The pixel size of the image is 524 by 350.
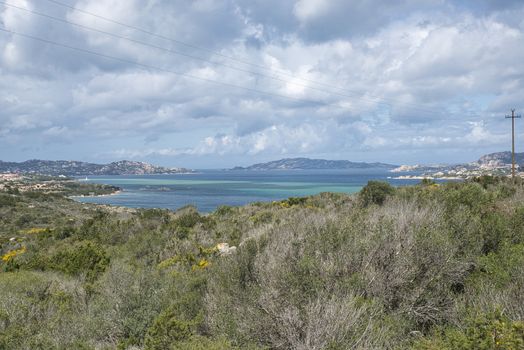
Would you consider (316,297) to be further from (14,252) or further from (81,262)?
(14,252)

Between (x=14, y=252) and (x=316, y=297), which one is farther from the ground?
(x=316, y=297)

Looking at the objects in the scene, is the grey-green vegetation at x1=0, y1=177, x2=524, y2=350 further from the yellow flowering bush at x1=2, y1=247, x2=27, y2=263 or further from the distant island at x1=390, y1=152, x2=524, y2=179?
the distant island at x1=390, y1=152, x2=524, y2=179

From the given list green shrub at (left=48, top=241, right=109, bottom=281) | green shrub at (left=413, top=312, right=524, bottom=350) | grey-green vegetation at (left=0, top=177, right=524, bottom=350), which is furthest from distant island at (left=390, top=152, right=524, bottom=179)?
green shrub at (left=413, top=312, right=524, bottom=350)

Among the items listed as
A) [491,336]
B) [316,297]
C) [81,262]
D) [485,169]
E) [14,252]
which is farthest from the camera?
[485,169]

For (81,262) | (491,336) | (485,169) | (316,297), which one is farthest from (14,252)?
(485,169)

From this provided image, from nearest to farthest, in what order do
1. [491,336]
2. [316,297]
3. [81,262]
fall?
[491,336], [316,297], [81,262]

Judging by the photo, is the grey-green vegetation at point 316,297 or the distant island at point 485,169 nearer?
the grey-green vegetation at point 316,297

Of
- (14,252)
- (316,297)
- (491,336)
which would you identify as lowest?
(14,252)

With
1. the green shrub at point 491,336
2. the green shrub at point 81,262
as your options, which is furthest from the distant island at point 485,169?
the green shrub at point 491,336

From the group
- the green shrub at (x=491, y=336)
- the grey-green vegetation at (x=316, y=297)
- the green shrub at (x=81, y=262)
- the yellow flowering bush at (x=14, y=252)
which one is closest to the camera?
the green shrub at (x=491, y=336)

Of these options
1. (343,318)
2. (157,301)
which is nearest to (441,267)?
(343,318)

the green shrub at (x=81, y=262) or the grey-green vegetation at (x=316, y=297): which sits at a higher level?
the grey-green vegetation at (x=316, y=297)

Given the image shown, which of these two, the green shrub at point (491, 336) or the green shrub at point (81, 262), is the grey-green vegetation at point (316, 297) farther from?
the green shrub at point (81, 262)

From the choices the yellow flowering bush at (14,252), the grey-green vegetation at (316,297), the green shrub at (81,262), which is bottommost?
the yellow flowering bush at (14,252)
